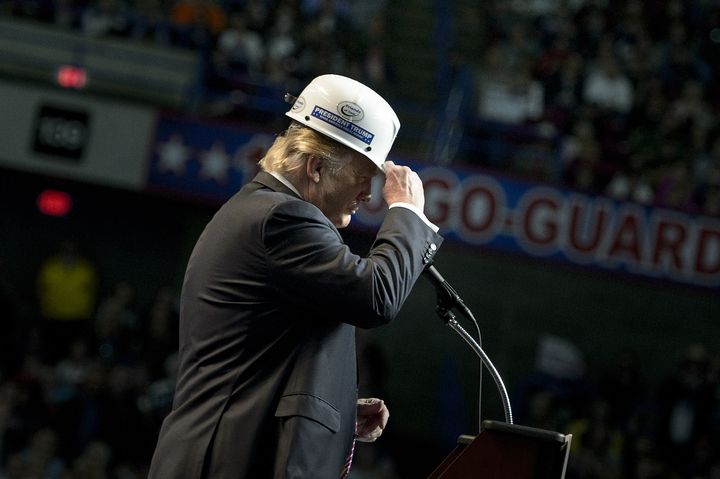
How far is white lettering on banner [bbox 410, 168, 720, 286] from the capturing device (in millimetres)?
10984

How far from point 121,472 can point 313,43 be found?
526 centimetres

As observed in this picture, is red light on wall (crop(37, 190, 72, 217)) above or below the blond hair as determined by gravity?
above

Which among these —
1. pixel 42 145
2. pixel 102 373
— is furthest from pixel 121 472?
pixel 42 145

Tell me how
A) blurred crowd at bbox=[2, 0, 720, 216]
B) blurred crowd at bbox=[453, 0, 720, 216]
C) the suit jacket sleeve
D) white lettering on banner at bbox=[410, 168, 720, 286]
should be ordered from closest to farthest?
the suit jacket sleeve < white lettering on banner at bbox=[410, 168, 720, 286] < blurred crowd at bbox=[453, 0, 720, 216] < blurred crowd at bbox=[2, 0, 720, 216]

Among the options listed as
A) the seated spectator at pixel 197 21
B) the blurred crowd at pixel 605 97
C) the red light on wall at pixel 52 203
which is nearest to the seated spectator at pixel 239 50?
the seated spectator at pixel 197 21

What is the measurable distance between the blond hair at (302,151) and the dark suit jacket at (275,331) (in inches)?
3.4

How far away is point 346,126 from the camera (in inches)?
103

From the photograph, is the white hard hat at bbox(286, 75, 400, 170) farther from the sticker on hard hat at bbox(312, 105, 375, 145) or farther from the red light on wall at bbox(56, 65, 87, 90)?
the red light on wall at bbox(56, 65, 87, 90)

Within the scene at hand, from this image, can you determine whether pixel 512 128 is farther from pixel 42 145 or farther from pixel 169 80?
pixel 42 145

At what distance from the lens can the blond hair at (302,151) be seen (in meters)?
2.63

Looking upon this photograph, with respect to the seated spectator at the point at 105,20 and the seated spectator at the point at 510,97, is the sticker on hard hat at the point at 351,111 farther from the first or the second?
the seated spectator at the point at 105,20

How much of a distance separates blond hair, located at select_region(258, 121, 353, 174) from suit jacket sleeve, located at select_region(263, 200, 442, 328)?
0.45ft

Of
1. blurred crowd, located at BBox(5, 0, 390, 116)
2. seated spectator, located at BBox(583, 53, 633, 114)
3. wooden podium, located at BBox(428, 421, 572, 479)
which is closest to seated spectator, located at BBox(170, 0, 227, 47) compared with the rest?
blurred crowd, located at BBox(5, 0, 390, 116)

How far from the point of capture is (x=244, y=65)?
470 inches
